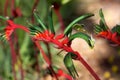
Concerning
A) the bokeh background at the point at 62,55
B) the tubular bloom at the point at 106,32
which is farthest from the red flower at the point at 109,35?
the bokeh background at the point at 62,55

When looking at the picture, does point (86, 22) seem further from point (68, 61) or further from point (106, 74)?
point (68, 61)

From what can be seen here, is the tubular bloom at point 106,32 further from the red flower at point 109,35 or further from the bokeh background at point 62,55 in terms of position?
the bokeh background at point 62,55

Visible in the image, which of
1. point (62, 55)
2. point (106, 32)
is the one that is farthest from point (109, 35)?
point (62, 55)

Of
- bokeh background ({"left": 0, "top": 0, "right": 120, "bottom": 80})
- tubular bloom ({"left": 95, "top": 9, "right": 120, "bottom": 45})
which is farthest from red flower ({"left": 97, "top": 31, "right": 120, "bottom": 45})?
bokeh background ({"left": 0, "top": 0, "right": 120, "bottom": 80})

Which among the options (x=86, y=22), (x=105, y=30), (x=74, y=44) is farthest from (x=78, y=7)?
(x=105, y=30)

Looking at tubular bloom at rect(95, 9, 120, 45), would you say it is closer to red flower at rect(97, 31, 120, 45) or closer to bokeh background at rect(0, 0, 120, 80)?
red flower at rect(97, 31, 120, 45)

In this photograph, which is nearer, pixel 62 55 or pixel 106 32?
pixel 106 32

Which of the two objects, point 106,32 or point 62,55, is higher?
point 106,32

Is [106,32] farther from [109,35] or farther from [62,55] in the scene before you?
[62,55]

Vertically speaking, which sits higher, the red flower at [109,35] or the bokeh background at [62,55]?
the red flower at [109,35]

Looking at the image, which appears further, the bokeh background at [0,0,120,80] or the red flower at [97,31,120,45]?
the bokeh background at [0,0,120,80]

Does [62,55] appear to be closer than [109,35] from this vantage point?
No

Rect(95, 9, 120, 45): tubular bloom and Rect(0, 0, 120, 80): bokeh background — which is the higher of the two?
Rect(95, 9, 120, 45): tubular bloom
